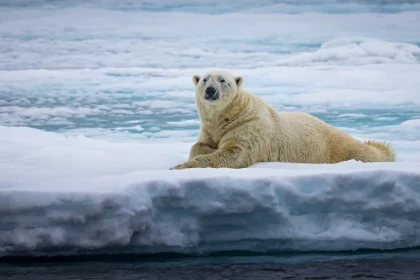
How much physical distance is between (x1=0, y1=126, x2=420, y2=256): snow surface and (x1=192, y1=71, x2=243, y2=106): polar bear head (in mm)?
1075

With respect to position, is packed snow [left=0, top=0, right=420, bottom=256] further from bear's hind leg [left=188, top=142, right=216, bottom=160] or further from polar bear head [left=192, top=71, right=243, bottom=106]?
polar bear head [left=192, top=71, right=243, bottom=106]

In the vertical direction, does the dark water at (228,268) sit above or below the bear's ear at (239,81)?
below

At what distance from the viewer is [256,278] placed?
3.89 metres

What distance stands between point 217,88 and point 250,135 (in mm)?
453

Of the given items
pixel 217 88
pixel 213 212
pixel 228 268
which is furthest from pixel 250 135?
pixel 228 268

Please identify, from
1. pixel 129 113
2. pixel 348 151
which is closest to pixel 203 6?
pixel 129 113

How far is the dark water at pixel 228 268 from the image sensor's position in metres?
3.93

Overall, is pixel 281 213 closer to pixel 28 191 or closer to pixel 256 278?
pixel 256 278

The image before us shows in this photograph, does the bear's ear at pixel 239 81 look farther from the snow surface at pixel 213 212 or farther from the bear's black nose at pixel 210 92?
the snow surface at pixel 213 212

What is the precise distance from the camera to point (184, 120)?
1071 cm

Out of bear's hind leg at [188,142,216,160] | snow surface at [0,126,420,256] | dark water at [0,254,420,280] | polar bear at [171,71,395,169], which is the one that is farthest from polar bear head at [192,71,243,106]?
dark water at [0,254,420,280]

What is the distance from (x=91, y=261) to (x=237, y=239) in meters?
0.90

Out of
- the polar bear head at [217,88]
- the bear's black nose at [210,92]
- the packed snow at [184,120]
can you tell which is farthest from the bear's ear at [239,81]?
the packed snow at [184,120]

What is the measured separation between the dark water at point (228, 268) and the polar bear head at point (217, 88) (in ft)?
5.34
